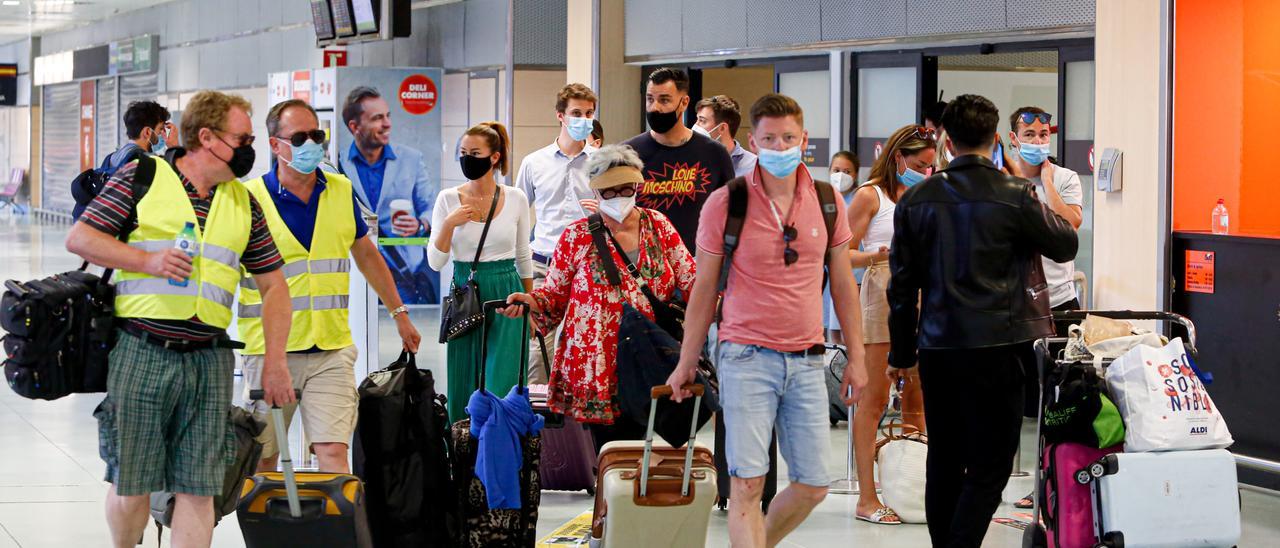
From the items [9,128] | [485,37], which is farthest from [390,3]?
[9,128]

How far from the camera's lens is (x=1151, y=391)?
4.54 m

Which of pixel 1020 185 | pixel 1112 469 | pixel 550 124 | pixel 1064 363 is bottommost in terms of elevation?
pixel 1112 469

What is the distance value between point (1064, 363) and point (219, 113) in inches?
104

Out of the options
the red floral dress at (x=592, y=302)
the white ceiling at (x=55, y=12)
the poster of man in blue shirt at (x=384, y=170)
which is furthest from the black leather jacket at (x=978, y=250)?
the white ceiling at (x=55, y=12)

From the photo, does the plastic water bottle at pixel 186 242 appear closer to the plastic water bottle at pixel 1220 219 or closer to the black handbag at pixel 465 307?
the black handbag at pixel 465 307

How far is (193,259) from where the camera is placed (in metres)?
4.11

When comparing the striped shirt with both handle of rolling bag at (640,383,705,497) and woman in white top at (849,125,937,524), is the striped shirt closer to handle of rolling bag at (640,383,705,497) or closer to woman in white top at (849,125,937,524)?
handle of rolling bag at (640,383,705,497)

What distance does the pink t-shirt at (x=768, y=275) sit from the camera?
430 centimetres

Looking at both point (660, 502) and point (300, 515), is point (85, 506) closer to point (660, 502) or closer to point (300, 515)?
point (300, 515)

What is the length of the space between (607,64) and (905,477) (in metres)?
5.90

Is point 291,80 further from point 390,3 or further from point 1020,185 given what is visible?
point 1020,185

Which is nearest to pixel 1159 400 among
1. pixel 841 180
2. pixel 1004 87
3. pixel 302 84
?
pixel 841 180

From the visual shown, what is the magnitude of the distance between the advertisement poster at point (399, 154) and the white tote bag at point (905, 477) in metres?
7.85

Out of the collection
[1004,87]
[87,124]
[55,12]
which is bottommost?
[1004,87]
